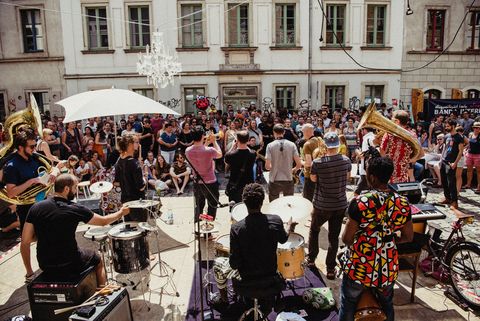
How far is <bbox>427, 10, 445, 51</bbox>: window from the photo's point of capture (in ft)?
57.3

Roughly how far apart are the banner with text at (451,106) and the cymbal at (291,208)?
14.2 meters

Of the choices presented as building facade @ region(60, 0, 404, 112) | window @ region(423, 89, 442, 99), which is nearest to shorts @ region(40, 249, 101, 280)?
building facade @ region(60, 0, 404, 112)

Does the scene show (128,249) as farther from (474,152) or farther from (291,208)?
(474,152)

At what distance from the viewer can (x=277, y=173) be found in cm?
639

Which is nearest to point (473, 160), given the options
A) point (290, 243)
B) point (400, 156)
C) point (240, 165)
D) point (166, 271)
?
point (400, 156)

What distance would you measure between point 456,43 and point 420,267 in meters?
16.3

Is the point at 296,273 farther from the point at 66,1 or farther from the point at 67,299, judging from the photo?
the point at 66,1

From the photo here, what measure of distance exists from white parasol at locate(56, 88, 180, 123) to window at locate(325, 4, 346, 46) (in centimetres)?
1366

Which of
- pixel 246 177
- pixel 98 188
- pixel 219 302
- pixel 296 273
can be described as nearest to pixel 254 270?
→ pixel 296 273

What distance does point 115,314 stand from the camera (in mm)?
3664

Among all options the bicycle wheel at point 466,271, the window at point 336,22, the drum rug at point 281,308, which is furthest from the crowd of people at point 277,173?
the window at point 336,22

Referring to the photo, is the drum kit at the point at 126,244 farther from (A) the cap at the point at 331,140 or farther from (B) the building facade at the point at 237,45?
(B) the building facade at the point at 237,45

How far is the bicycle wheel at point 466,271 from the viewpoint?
4.40 metres

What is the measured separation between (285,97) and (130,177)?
12.9 m
